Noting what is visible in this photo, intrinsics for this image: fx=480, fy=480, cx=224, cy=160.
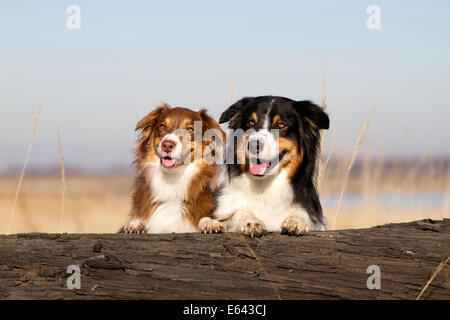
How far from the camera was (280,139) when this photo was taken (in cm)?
431

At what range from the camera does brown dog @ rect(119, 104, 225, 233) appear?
4691mm

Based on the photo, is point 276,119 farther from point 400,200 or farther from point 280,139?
point 400,200

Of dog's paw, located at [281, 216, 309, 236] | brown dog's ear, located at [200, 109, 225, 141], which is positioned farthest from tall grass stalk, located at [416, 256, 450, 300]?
brown dog's ear, located at [200, 109, 225, 141]

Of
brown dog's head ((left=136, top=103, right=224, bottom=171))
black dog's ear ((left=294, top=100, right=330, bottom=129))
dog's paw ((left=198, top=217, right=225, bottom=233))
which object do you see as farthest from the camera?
brown dog's head ((left=136, top=103, right=224, bottom=171))

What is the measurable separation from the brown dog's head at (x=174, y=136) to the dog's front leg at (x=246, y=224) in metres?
0.87

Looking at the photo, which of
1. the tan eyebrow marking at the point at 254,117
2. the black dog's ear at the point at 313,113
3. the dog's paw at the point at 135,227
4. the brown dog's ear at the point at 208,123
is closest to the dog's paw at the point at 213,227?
the dog's paw at the point at 135,227

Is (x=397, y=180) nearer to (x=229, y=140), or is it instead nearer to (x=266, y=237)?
(x=229, y=140)

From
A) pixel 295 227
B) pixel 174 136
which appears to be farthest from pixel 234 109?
pixel 295 227

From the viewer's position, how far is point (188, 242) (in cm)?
377

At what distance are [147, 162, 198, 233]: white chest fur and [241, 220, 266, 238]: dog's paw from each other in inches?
34.1

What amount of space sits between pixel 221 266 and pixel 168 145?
4.81ft

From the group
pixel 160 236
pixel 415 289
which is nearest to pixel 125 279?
pixel 160 236

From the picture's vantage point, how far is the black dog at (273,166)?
14.1 feet

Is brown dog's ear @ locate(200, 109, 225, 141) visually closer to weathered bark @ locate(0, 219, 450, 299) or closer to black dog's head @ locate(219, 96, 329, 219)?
black dog's head @ locate(219, 96, 329, 219)
